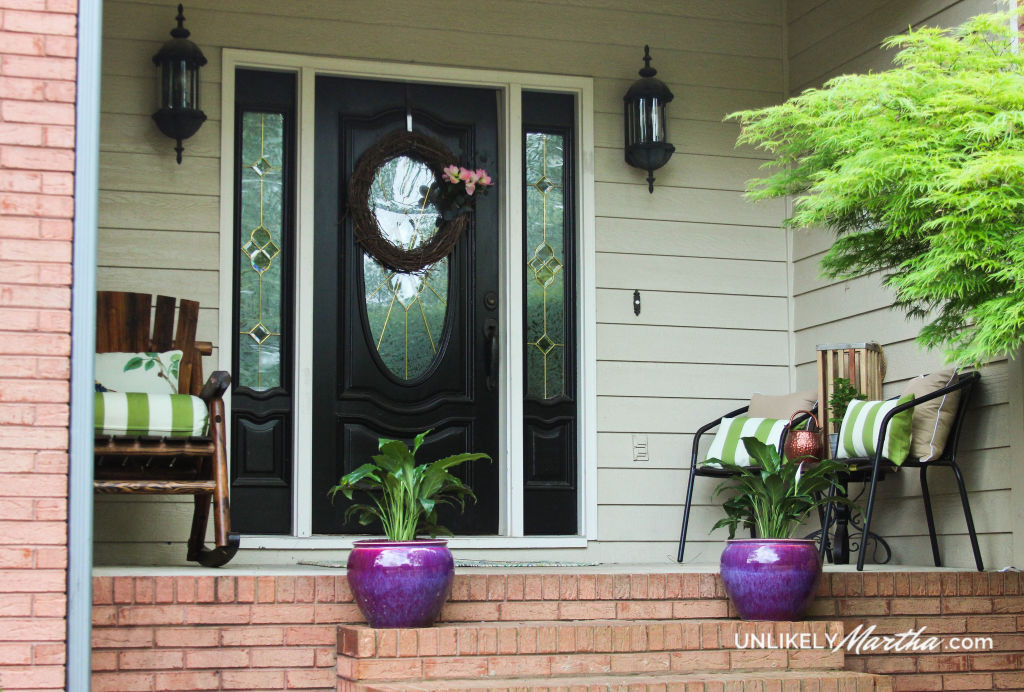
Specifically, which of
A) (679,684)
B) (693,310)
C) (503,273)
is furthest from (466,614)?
(693,310)

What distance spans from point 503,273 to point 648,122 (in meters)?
0.85

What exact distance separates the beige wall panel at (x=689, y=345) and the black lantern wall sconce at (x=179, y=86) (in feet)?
5.82

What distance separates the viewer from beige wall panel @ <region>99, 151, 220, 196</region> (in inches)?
181

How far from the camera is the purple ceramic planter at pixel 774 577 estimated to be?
129 inches

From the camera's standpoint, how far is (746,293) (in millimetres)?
5230

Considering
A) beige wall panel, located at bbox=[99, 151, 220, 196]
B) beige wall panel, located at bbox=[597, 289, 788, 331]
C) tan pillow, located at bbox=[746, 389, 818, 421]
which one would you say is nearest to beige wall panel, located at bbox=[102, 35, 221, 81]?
beige wall panel, located at bbox=[99, 151, 220, 196]

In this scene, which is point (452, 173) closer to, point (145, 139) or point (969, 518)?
point (145, 139)

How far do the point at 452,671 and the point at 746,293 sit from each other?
2681 millimetres

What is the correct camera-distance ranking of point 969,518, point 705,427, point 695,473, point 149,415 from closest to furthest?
point 149,415 < point 969,518 < point 695,473 < point 705,427

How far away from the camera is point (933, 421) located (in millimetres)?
4047

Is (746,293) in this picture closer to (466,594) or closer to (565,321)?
(565,321)

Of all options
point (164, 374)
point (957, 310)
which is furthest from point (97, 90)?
point (957, 310)

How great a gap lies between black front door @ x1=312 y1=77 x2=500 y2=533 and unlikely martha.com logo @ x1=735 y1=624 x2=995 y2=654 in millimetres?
1778

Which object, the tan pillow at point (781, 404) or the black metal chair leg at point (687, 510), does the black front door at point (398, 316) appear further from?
the tan pillow at point (781, 404)
